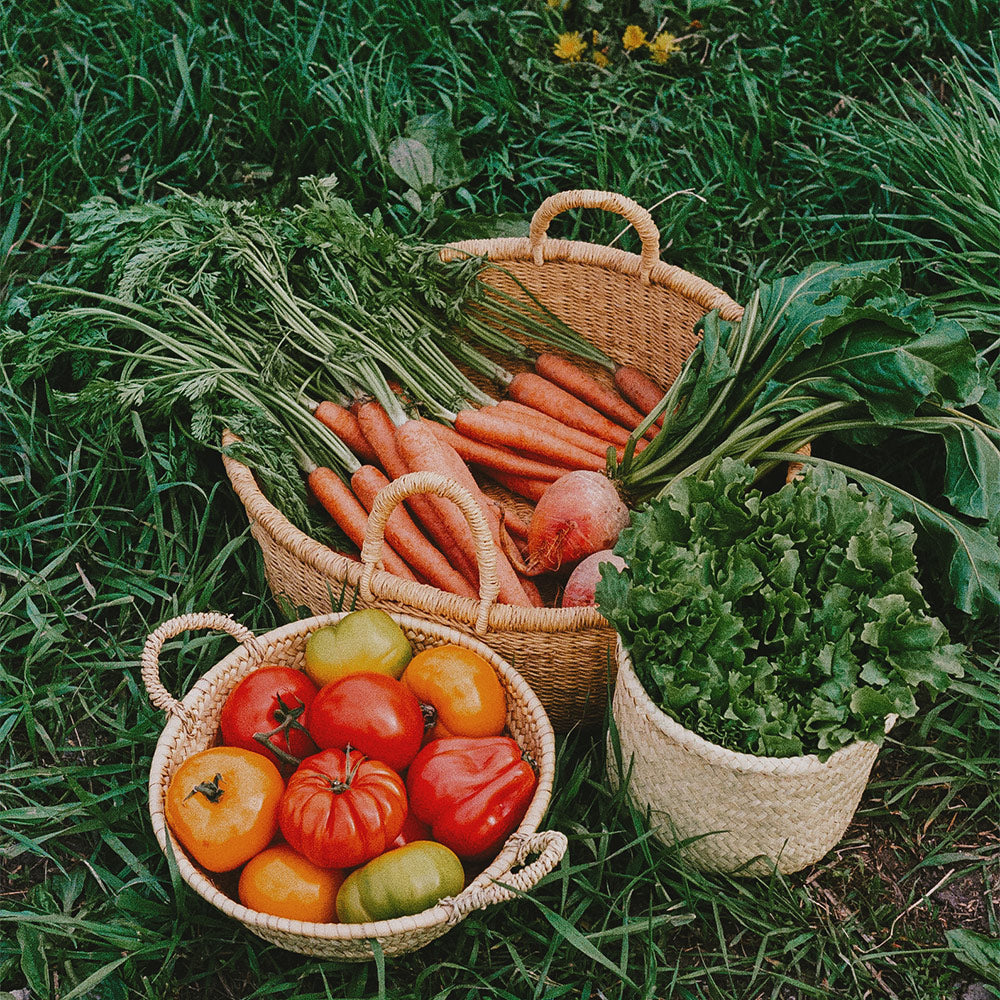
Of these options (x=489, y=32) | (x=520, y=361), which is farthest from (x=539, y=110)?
(x=520, y=361)

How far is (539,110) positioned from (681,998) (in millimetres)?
2925

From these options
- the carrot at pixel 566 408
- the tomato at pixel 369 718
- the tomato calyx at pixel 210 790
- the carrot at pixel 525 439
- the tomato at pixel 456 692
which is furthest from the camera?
the carrot at pixel 566 408

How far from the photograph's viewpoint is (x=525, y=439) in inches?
113

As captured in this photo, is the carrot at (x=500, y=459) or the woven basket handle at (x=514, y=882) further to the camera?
the carrot at (x=500, y=459)

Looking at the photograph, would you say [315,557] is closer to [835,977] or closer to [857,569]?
[857,569]

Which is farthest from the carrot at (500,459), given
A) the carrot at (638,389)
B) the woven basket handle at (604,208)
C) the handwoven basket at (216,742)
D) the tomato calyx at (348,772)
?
the tomato calyx at (348,772)

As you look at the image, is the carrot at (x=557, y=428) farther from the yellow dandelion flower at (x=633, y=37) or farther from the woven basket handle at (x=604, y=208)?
the yellow dandelion flower at (x=633, y=37)

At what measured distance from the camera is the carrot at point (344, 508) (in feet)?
8.57

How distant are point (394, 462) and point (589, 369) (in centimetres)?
79

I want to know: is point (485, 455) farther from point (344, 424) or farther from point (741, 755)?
point (741, 755)

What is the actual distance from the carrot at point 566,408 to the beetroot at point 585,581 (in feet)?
1.95

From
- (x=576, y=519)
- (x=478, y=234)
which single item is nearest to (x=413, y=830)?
(x=576, y=519)

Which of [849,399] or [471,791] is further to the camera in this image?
[849,399]

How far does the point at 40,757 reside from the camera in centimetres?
237
